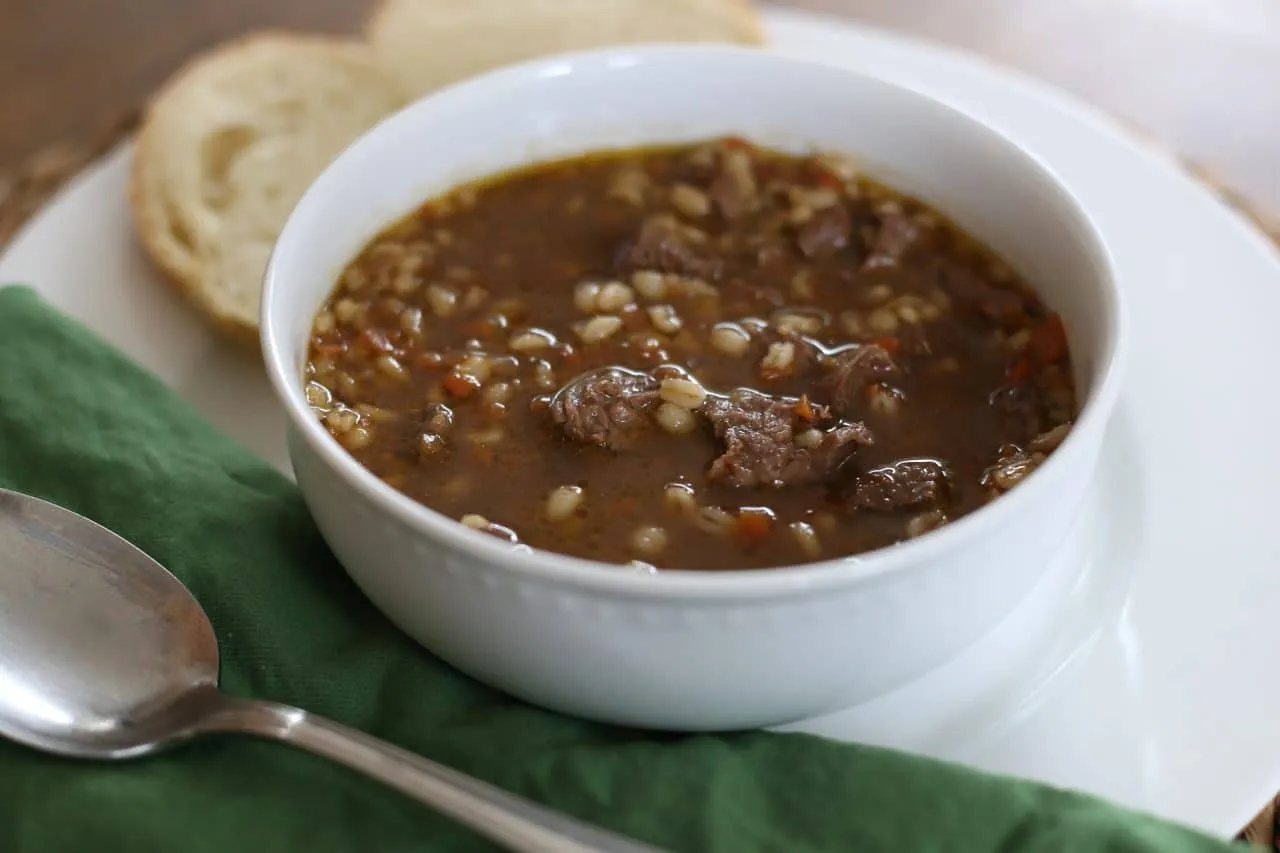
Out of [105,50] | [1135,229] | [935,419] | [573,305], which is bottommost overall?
[105,50]

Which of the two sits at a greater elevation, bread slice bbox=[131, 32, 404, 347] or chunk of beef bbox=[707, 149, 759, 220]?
chunk of beef bbox=[707, 149, 759, 220]

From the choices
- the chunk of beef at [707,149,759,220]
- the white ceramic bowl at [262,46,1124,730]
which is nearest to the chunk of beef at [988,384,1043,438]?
the white ceramic bowl at [262,46,1124,730]

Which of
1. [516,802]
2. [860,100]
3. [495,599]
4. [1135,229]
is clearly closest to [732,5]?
[860,100]

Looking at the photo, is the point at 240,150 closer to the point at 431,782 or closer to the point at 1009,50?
the point at 431,782

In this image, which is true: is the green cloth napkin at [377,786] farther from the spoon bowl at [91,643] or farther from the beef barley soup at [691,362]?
the beef barley soup at [691,362]

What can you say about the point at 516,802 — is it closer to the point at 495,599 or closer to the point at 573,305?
the point at 495,599

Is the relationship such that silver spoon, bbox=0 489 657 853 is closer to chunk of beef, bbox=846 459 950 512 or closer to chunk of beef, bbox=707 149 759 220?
chunk of beef, bbox=846 459 950 512

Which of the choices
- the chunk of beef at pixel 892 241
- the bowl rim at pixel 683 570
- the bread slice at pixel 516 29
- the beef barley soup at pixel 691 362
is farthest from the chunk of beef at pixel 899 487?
the bread slice at pixel 516 29
